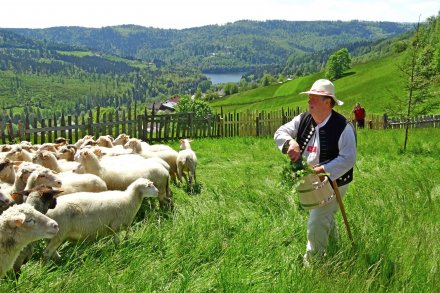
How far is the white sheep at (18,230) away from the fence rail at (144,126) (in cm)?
1056

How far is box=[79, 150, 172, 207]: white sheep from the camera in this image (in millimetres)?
7285

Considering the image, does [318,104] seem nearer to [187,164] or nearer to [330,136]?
[330,136]

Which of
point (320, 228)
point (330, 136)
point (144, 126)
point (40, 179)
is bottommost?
point (144, 126)

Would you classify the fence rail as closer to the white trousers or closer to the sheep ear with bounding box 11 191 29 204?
the sheep ear with bounding box 11 191 29 204

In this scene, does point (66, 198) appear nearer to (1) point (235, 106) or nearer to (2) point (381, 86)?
(2) point (381, 86)

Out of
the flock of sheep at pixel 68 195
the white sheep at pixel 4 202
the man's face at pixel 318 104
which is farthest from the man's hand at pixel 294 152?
the white sheep at pixel 4 202

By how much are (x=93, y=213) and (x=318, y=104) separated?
125 inches

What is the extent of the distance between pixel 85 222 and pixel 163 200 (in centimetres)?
229

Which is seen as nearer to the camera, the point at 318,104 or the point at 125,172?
the point at 318,104

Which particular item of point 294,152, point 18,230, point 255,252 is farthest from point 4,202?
point 294,152

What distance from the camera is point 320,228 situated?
4.81 m

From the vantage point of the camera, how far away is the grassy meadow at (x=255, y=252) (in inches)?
158

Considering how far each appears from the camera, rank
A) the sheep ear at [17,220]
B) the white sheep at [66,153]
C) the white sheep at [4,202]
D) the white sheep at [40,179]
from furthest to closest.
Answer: the white sheep at [66,153] → the white sheep at [40,179] → the white sheep at [4,202] → the sheep ear at [17,220]

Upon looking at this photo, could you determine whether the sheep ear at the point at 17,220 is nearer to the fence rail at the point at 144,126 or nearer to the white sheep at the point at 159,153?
the white sheep at the point at 159,153
